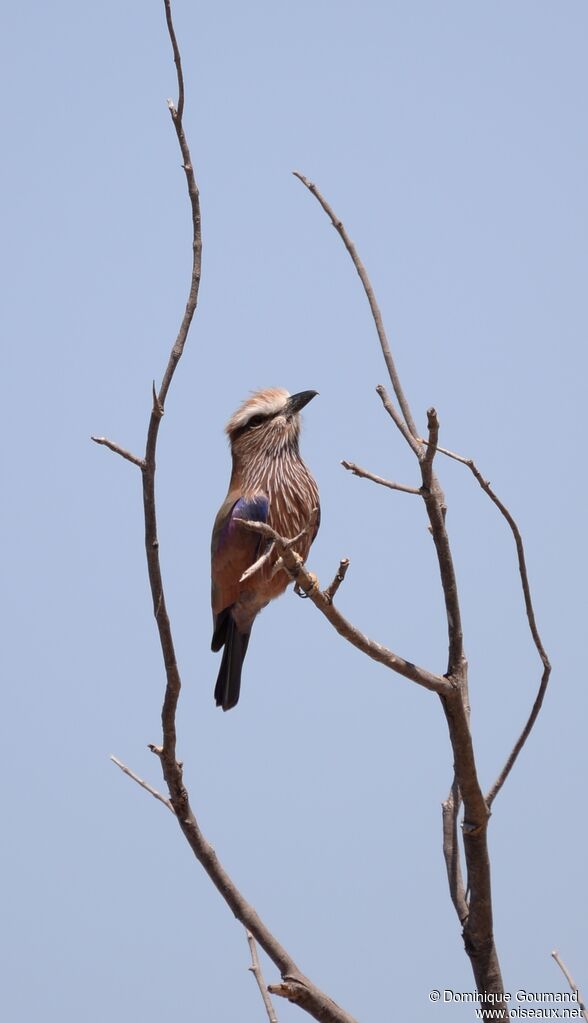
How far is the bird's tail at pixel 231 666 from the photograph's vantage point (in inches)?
192

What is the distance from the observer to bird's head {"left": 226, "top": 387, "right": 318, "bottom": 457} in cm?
516

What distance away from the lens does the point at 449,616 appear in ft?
9.45

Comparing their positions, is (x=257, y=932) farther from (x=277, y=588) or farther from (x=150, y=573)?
(x=277, y=588)

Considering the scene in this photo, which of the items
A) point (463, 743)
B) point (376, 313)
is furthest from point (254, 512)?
point (463, 743)

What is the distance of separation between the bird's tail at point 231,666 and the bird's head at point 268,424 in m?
0.75

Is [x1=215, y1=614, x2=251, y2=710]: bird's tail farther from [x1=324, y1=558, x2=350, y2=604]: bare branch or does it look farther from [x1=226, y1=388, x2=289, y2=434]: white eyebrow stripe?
[x1=324, y1=558, x2=350, y2=604]: bare branch

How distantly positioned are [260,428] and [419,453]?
2.37 m

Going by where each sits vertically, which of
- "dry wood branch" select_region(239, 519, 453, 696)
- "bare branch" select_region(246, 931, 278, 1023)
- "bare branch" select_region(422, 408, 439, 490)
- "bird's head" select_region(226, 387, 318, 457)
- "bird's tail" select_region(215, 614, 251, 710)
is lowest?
"bare branch" select_region(246, 931, 278, 1023)

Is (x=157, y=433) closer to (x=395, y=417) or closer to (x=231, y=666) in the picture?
(x=395, y=417)

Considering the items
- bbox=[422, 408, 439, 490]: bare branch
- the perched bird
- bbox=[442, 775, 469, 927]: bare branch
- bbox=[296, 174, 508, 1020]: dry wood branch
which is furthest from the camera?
the perched bird

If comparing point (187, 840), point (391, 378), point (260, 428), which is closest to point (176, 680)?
point (187, 840)

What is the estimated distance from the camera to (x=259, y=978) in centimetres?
293

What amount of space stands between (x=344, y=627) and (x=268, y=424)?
2.60 m

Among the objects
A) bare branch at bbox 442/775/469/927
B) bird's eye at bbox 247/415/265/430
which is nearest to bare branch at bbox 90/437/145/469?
bare branch at bbox 442/775/469/927
